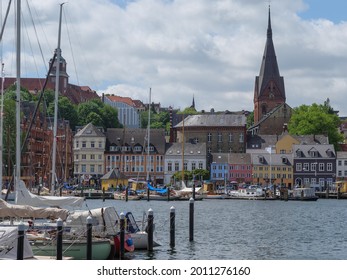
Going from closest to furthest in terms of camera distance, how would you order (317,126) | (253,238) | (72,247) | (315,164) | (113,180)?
(72,247) < (253,238) < (113,180) < (315,164) < (317,126)

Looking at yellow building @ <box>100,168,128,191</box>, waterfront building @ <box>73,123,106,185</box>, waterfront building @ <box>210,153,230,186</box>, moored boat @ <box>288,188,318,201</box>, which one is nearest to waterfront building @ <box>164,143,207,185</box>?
waterfront building @ <box>210,153,230,186</box>

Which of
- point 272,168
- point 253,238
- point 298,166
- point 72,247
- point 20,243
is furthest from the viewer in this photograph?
point 272,168

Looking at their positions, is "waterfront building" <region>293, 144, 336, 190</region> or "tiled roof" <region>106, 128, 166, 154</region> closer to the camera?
"waterfront building" <region>293, 144, 336, 190</region>

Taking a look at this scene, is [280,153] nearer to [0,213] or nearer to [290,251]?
[290,251]

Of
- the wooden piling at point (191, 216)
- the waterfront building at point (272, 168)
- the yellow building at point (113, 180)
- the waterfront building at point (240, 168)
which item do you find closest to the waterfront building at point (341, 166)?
the waterfront building at point (272, 168)

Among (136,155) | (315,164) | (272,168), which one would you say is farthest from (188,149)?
(315,164)

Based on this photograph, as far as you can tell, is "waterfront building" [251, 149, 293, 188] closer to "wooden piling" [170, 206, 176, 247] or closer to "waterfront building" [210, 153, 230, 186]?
"waterfront building" [210, 153, 230, 186]

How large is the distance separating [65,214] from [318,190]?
12488 centimetres

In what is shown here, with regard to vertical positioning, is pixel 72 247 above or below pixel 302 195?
below

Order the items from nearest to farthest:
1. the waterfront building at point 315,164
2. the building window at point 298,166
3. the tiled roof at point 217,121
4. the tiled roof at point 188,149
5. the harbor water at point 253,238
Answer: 1. the harbor water at point 253,238
2. the waterfront building at point 315,164
3. the building window at point 298,166
4. the tiled roof at point 188,149
5. the tiled roof at point 217,121

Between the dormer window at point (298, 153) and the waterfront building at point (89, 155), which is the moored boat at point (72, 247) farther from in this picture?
the waterfront building at point (89, 155)

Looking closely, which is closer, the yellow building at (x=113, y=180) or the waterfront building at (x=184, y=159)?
the yellow building at (x=113, y=180)

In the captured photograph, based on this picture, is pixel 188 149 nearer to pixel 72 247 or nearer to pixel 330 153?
pixel 330 153

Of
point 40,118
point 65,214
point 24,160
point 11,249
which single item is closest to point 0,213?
point 65,214
